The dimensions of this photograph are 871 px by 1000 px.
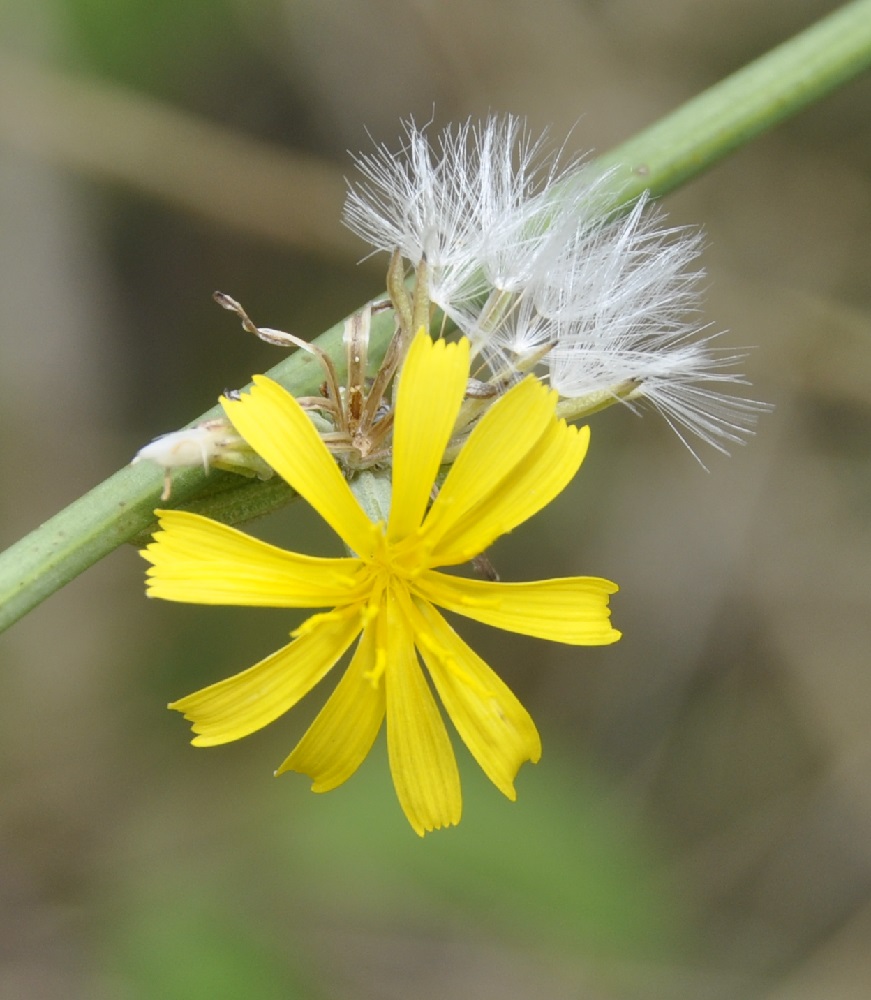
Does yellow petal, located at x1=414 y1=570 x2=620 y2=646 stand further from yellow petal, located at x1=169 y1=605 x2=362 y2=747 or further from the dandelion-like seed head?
the dandelion-like seed head

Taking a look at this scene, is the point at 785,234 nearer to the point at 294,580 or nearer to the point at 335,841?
the point at 335,841

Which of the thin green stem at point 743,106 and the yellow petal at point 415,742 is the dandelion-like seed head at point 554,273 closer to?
the thin green stem at point 743,106

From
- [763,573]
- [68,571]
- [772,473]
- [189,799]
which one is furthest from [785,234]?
[68,571]

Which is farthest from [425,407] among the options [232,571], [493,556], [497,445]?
[493,556]

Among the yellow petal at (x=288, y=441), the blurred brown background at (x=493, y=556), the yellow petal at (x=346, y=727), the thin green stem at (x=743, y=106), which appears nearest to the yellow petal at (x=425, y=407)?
the yellow petal at (x=288, y=441)

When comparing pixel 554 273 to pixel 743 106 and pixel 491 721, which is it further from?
pixel 491 721

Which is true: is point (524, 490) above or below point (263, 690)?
above

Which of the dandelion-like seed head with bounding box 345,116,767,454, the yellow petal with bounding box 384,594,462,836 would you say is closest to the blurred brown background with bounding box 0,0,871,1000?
the yellow petal with bounding box 384,594,462,836
